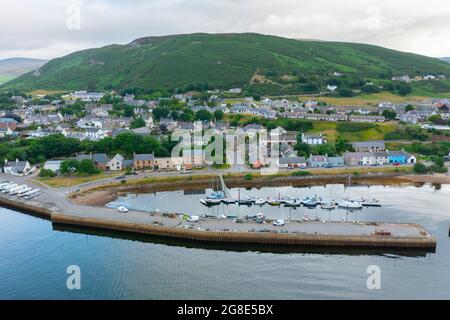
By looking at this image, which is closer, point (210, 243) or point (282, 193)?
point (210, 243)

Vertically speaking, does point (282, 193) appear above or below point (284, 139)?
below

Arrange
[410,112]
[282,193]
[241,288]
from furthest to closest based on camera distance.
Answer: [410,112] → [282,193] → [241,288]

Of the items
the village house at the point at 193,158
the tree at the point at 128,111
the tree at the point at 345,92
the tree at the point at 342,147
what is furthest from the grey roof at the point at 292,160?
the tree at the point at 345,92

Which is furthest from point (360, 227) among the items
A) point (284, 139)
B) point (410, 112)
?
point (410, 112)

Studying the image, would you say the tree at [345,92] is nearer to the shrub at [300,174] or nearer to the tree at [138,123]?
the tree at [138,123]

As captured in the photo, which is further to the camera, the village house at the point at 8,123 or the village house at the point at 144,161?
the village house at the point at 8,123

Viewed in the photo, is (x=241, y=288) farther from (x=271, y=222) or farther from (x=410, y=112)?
(x=410, y=112)

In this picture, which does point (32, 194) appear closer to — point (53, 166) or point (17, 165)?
point (53, 166)
